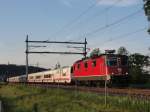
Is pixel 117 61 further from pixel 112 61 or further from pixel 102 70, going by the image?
pixel 102 70

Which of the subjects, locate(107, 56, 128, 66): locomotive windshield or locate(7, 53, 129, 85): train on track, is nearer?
locate(7, 53, 129, 85): train on track

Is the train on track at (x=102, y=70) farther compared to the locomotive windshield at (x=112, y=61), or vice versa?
the locomotive windshield at (x=112, y=61)

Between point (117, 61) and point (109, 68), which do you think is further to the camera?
point (117, 61)

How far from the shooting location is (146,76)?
57312 millimetres

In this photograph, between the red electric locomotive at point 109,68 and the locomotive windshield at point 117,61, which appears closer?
the red electric locomotive at point 109,68

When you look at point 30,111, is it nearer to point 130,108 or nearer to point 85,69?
point 130,108

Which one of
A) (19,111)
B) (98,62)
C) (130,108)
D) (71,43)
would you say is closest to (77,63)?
(98,62)

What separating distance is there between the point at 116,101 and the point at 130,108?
3220 millimetres

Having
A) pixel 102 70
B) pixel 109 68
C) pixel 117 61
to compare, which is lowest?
pixel 102 70

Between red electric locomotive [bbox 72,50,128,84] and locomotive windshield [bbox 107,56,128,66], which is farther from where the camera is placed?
locomotive windshield [bbox 107,56,128,66]

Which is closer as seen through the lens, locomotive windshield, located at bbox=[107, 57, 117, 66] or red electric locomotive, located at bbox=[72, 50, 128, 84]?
red electric locomotive, located at bbox=[72, 50, 128, 84]

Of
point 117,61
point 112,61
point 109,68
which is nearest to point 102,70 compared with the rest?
point 109,68

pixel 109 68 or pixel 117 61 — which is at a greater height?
pixel 117 61

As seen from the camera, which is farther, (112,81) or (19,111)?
(112,81)
